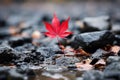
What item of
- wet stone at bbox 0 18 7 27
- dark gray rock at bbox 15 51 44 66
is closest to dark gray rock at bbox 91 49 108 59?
dark gray rock at bbox 15 51 44 66

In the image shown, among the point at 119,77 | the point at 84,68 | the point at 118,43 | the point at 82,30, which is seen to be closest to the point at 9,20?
the point at 82,30

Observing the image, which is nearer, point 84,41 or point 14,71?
point 14,71

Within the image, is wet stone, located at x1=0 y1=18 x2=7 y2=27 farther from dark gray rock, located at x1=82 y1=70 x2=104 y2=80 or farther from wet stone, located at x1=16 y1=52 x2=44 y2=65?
dark gray rock, located at x1=82 y1=70 x2=104 y2=80

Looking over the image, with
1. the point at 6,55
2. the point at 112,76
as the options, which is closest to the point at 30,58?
the point at 6,55

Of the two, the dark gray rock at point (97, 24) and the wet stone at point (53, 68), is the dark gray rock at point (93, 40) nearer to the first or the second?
the wet stone at point (53, 68)

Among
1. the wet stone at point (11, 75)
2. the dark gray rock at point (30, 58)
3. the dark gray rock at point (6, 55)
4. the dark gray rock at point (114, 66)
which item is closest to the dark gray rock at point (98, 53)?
the dark gray rock at point (30, 58)

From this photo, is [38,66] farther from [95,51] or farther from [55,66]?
[95,51]

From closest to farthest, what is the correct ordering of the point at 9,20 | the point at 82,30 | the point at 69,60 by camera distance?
the point at 69,60, the point at 82,30, the point at 9,20
